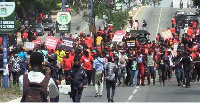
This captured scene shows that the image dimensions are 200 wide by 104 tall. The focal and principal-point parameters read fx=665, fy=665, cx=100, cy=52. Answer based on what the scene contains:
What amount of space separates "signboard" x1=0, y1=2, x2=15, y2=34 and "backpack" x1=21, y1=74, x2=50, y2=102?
504 inches

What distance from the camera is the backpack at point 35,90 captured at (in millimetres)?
9875

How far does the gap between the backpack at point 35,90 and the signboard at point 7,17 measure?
12.8 m

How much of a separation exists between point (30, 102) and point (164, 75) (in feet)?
66.5

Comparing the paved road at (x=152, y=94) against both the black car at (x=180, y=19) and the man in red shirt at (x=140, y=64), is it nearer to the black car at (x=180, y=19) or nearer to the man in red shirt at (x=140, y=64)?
the man in red shirt at (x=140, y=64)

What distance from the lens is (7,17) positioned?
2292 cm

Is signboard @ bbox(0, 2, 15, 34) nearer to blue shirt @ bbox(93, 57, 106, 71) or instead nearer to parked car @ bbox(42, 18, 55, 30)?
blue shirt @ bbox(93, 57, 106, 71)

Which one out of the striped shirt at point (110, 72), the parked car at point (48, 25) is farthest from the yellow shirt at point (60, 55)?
the parked car at point (48, 25)

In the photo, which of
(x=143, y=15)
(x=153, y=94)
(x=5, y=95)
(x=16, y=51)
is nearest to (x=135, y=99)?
(x=153, y=94)

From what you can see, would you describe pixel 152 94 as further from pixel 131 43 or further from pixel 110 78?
pixel 131 43

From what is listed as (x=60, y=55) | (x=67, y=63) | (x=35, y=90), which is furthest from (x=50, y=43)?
(x=35, y=90)

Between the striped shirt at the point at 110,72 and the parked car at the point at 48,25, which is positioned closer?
the striped shirt at the point at 110,72

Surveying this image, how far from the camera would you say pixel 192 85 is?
98.1 feet

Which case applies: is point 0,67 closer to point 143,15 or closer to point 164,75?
point 164,75

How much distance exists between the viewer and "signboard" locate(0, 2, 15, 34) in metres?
22.6
